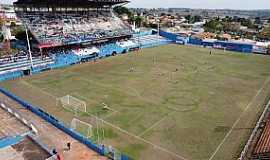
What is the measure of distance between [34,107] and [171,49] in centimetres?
4590

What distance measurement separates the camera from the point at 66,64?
5303 cm

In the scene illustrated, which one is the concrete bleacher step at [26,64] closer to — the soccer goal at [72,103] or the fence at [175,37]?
the soccer goal at [72,103]

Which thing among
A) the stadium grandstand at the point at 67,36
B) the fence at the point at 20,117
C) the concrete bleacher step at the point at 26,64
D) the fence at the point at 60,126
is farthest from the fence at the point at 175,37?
the fence at the point at 20,117

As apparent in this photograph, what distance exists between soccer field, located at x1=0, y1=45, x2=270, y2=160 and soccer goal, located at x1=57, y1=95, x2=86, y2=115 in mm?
626

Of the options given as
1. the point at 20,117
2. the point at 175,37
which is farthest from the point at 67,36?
the point at 20,117

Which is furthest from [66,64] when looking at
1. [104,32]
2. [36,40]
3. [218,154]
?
[218,154]

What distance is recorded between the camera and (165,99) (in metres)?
33.2

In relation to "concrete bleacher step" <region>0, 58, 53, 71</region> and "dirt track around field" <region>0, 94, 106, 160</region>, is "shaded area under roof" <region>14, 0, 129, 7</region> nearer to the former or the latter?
"concrete bleacher step" <region>0, 58, 53, 71</region>

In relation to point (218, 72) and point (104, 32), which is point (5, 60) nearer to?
point (104, 32)

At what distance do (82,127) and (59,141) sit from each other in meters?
3.28

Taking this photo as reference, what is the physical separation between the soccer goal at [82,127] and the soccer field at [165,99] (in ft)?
1.96

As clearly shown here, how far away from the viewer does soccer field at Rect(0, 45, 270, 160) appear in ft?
76.2

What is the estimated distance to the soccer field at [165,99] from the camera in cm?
2322

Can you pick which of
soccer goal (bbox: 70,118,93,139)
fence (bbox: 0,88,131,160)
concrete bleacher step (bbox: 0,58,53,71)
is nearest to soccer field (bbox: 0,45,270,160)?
soccer goal (bbox: 70,118,93,139)
